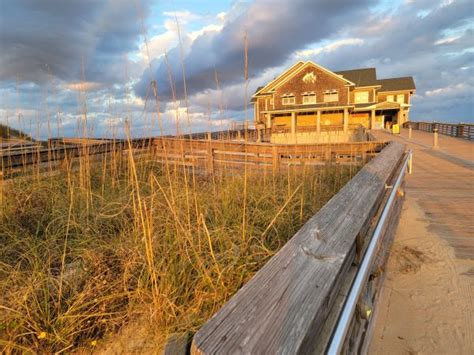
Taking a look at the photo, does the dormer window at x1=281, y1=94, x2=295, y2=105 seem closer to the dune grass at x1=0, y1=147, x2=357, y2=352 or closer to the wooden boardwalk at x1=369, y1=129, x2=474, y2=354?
the wooden boardwalk at x1=369, y1=129, x2=474, y2=354

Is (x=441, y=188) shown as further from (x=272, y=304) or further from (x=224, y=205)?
(x=272, y=304)

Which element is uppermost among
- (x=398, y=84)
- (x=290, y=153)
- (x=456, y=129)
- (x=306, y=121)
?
(x=398, y=84)

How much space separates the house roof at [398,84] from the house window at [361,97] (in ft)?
22.9

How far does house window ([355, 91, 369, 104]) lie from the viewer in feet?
99.6

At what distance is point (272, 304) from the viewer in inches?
30.0

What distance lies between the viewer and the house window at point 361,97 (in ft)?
99.6

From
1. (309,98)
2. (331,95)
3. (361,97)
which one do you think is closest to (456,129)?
(331,95)

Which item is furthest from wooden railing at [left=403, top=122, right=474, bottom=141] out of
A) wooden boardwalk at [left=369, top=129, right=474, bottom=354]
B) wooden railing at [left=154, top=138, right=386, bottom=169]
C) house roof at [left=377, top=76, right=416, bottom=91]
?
wooden boardwalk at [left=369, top=129, right=474, bottom=354]

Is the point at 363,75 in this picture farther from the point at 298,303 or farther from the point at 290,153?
the point at 298,303

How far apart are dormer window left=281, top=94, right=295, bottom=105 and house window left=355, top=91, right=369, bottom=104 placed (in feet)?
27.2

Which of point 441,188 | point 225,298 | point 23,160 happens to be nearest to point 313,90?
point 441,188

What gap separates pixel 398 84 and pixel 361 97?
8.21m

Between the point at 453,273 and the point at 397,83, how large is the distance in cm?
3902

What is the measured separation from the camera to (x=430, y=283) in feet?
8.14
